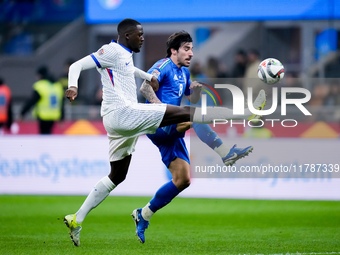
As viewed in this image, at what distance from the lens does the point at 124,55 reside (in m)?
6.49

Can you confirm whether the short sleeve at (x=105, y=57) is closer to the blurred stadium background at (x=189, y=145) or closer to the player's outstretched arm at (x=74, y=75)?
the player's outstretched arm at (x=74, y=75)

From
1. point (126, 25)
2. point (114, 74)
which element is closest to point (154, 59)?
point (126, 25)

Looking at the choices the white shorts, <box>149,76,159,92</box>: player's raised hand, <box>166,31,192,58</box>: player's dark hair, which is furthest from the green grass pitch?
<box>166,31,192,58</box>: player's dark hair

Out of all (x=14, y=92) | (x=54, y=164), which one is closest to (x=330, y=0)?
(x=54, y=164)

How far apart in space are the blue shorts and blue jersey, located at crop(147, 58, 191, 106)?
31 cm

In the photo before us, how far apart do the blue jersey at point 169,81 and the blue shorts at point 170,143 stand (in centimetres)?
31

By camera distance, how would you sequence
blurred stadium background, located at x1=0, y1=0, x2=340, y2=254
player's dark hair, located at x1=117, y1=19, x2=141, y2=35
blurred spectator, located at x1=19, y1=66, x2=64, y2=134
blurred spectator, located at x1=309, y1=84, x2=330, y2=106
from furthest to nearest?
1. blurred spectator, located at x1=309, y1=84, x2=330, y2=106
2. blurred spectator, located at x1=19, y1=66, x2=64, y2=134
3. blurred stadium background, located at x1=0, y1=0, x2=340, y2=254
4. player's dark hair, located at x1=117, y1=19, x2=141, y2=35

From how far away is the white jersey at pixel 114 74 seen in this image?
20.9ft

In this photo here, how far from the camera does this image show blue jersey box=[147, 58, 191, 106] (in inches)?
278

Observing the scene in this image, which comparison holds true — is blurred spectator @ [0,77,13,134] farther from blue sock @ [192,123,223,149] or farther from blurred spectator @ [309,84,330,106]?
blue sock @ [192,123,223,149]

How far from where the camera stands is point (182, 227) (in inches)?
326

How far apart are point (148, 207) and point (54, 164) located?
450 centimetres

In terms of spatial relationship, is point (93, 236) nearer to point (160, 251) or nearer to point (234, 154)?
point (160, 251)

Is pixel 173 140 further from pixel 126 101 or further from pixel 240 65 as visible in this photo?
→ pixel 240 65
